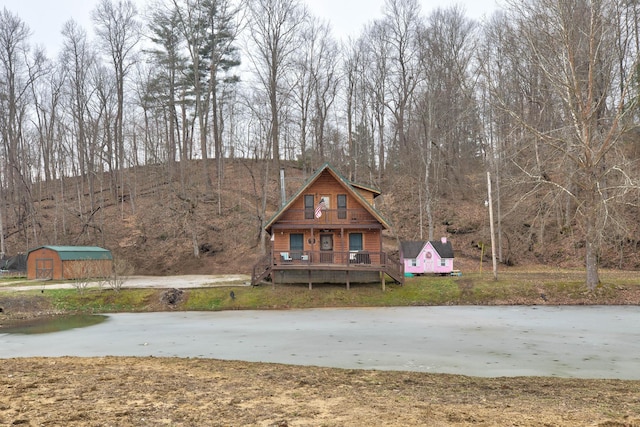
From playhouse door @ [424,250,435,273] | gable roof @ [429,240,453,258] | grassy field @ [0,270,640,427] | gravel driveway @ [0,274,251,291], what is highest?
gable roof @ [429,240,453,258]

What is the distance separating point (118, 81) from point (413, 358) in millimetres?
43580

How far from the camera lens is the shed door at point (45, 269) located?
34594mm

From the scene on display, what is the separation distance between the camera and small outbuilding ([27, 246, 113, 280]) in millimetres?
34344

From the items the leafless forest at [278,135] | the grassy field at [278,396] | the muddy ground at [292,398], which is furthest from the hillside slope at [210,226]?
the muddy ground at [292,398]

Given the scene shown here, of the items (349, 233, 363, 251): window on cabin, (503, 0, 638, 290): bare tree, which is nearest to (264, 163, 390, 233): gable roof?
(349, 233, 363, 251): window on cabin

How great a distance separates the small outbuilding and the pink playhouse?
64.3 ft

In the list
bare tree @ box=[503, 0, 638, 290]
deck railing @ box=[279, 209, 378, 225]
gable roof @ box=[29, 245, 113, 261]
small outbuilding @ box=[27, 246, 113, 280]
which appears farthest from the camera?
gable roof @ box=[29, 245, 113, 261]

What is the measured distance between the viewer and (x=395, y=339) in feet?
51.2

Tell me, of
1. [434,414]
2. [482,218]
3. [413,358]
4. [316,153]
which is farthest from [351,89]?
[434,414]

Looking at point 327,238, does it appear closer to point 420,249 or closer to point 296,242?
point 296,242

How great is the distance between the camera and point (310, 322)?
20094 mm

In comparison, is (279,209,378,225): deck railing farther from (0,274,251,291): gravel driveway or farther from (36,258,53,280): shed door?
(36,258,53,280): shed door

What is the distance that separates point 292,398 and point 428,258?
23527mm

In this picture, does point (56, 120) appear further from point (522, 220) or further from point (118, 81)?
point (522, 220)
